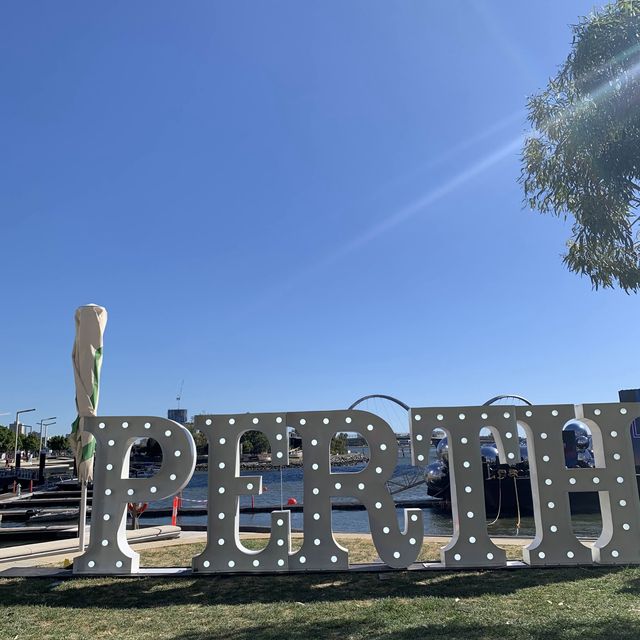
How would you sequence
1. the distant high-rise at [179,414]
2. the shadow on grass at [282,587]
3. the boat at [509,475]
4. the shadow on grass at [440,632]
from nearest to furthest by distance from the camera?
1. the shadow on grass at [440,632]
2. the shadow on grass at [282,587]
3. the boat at [509,475]
4. the distant high-rise at [179,414]

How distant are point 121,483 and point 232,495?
6.23 ft

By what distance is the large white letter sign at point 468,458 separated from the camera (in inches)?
370

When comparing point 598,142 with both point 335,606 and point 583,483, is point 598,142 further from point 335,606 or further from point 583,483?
point 335,606

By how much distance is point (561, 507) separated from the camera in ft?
31.2

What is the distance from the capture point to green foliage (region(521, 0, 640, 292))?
8703 mm

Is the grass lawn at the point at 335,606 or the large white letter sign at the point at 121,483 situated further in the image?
the large white letter sign at the point at 121,483

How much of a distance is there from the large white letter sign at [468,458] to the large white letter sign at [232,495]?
8.01 feet

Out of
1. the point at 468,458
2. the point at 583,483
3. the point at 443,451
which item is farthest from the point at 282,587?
the point at 443,451

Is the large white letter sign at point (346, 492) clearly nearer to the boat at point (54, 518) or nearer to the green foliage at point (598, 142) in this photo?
the green foliage at point (598, 142)

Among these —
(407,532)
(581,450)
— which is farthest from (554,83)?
(581,450)

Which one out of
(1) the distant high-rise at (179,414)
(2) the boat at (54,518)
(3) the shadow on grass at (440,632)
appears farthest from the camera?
(1) the distant high-rise at (179,414)

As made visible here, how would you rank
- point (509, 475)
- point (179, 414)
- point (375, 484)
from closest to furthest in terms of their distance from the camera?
point (375, 484)
point (509, 475)
point (179, 414)

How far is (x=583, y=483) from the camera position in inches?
375

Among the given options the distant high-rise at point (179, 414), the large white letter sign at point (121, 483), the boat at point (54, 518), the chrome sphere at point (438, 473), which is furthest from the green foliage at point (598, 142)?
the distant high-rise at point (179, 414)
